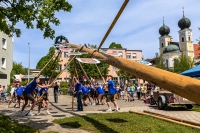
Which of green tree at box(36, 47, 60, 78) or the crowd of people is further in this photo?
green tree at box(36, 47, 60, 78)

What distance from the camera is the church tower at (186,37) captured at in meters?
86.1

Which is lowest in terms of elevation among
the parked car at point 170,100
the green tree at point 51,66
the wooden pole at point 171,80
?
the parked car at point 170,100

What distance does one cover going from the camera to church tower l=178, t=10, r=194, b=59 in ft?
283

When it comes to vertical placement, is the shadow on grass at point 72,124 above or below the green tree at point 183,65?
below

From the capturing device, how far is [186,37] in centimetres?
8681

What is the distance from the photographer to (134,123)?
8.00 m

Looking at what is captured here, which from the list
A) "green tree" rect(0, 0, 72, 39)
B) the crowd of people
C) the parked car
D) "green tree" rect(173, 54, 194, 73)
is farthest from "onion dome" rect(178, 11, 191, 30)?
"green tree" rect(0, 0, 72, 39)

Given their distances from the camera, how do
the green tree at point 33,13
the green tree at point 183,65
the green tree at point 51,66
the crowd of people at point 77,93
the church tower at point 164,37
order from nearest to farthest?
1. the green tree at point 33,13
2. the crowd of people at point 77,93
3. the green tree at point 51,66
4. the green tree at point 183,65
5. the church tower at point 164,37

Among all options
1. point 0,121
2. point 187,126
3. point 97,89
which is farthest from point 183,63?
point 0,121

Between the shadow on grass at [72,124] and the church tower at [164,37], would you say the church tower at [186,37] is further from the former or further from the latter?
the shadow on grass at [72,124]

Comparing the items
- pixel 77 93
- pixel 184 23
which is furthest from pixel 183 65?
pixel 77 93

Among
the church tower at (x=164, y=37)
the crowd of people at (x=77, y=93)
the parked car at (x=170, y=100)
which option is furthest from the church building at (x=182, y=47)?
the parked car at (x=170, y=100)

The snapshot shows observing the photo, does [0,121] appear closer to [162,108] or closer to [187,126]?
[187,126]

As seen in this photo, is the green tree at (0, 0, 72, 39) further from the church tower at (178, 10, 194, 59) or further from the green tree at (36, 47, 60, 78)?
the church tower at (178, 10, 194, 59)
